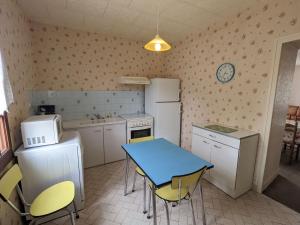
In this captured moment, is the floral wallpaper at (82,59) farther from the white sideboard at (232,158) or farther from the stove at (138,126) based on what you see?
the white sideboard at (232,158)

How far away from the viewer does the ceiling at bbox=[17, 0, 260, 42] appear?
6.56ft

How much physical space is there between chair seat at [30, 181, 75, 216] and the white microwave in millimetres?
500

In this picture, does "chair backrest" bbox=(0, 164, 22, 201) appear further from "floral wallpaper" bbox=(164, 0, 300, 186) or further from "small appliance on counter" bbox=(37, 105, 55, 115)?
"floral wallpaper" bbox=(164, 0, 300, 186)

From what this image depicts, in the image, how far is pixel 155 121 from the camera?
3334mm

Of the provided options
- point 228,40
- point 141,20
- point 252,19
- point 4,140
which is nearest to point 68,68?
point 141,20

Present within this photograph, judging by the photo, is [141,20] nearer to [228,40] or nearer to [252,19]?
[228,40]

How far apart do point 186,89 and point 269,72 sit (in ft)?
5.20

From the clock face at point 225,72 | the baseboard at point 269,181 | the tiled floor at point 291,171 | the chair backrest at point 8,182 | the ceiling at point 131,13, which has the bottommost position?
the tiled floor at point 291,171

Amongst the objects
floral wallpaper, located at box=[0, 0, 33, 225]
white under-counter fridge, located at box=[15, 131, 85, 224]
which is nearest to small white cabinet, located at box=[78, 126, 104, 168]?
white under-counter fridge, located at box=[15, 131, 85, 224]

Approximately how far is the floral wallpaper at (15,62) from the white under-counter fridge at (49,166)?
155 millimetres

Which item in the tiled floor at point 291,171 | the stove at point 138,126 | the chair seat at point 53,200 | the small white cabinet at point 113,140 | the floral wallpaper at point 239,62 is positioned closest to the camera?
the chair seat at point 53,200

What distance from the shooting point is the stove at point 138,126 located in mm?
3102

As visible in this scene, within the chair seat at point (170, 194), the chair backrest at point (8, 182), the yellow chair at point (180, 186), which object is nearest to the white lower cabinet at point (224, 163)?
the yellow chair at point (180, 186)

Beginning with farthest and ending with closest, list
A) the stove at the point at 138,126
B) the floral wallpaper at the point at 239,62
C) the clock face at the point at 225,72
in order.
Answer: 1. the stove at the point at 138,126
2. the clock face at the point at 225,72
3. the floral wallpaper at the point at 239,62
